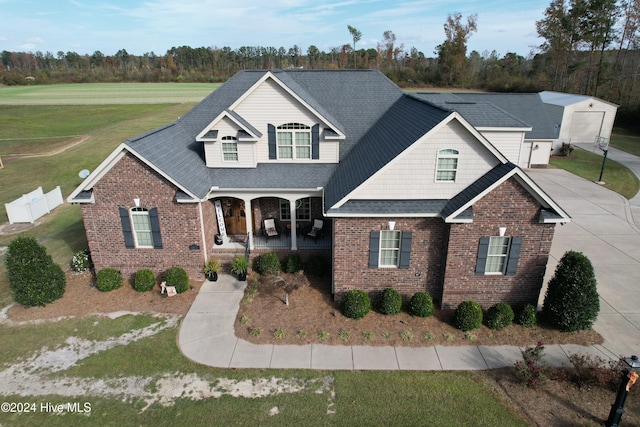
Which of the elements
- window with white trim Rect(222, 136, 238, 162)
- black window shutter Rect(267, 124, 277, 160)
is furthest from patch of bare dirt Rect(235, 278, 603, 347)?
black window shutter Rect(267, 124, 277, 160)

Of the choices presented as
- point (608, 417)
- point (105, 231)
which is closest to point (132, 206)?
point (105, 231)

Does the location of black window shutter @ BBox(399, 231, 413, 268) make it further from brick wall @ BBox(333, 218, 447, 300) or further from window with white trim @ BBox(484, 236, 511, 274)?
window with white trim @ BBox(484, 236, 511, 274)

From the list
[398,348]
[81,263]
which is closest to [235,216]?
[81,263]

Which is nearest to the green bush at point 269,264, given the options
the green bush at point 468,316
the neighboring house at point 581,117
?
the green bush at point 468,316

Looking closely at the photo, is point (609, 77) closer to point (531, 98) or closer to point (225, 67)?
point (531, 98)

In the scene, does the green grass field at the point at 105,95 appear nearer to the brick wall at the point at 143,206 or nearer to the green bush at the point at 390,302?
the brick wall at the point at 143,206

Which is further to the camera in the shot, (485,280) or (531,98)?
(531,98)

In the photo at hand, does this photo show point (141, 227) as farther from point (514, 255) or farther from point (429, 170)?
point (514, 255)

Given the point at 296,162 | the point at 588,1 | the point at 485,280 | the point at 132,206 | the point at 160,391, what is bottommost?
the point at 160,391
